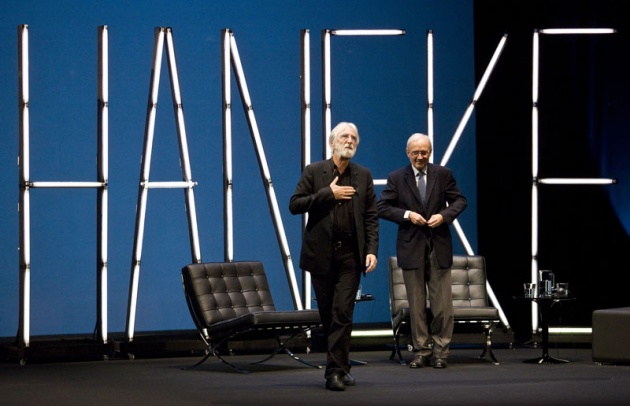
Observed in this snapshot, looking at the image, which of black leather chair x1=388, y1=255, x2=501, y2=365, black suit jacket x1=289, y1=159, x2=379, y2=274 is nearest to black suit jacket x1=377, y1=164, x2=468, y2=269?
black leather chair x1=388, y1=255, x2=501, y2=365

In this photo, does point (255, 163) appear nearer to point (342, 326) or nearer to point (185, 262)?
point (185, 262)

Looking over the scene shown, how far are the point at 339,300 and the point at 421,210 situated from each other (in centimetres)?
165

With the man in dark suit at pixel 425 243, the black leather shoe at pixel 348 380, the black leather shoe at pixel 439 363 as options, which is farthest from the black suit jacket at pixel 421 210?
the black leather shoe at pixel 348 380

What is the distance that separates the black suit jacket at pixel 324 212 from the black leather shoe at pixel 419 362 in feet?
5.14

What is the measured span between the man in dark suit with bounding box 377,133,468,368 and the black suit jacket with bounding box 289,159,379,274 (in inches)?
45.3

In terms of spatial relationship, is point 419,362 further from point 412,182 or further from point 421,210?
point 412,182

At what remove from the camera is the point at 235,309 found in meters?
7.96

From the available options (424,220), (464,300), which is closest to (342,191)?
(424,220)

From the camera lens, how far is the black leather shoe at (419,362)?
7418mm

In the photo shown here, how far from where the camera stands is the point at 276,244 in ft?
31.5

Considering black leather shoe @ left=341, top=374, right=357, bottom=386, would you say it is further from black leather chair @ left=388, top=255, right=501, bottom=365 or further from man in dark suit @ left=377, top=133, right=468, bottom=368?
black leather chair @ left=388, top=255, right=501, bottom=365

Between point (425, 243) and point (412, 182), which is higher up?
point (412, 182)

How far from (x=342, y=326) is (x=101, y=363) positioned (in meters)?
2.73

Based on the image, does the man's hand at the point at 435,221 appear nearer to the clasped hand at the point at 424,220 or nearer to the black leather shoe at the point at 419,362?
the clasped hand at the point at 424,220
